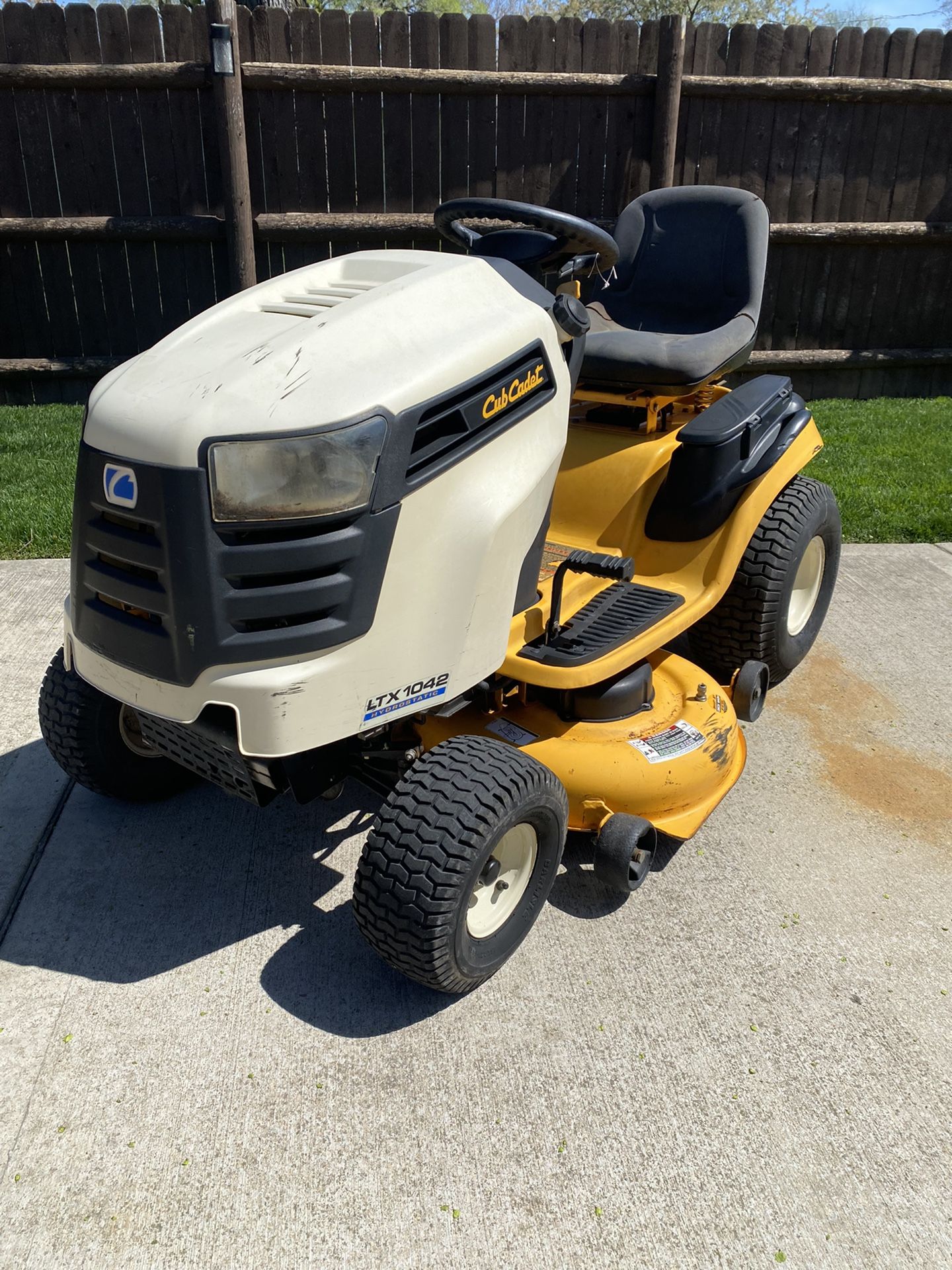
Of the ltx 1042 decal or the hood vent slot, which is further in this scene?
the hood vent slot

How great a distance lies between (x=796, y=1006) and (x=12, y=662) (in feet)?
9.45

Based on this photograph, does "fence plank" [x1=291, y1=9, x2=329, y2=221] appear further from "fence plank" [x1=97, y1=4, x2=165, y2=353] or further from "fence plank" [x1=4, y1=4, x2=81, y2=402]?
"fence plank" [x1=4, y1=4, x2=81, y2=402]

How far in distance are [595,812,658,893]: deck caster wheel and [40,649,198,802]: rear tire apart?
128 centimetres

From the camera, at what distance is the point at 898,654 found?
3836 mm


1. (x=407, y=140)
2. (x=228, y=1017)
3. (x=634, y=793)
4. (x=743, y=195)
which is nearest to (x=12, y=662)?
(x=228, y=1017)

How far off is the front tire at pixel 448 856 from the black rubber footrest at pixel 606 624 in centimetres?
36

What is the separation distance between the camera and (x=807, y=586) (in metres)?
3.73

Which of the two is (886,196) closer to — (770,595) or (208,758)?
(770,595)

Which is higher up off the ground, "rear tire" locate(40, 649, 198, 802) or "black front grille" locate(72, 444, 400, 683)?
"black front grille" locate(72, 444, 400, 683)

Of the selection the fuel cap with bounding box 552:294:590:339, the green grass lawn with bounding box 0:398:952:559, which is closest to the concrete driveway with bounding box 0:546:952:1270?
the fuel cap with bounding box 552:294:590:339

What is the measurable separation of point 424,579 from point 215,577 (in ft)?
1.36

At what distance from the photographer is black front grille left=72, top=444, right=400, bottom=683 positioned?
184 centimetres

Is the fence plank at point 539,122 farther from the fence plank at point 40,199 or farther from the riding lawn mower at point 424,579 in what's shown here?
the riding lawn mower at point 424,579

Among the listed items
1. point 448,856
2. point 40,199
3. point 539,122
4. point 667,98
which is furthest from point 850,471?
point 40,199
